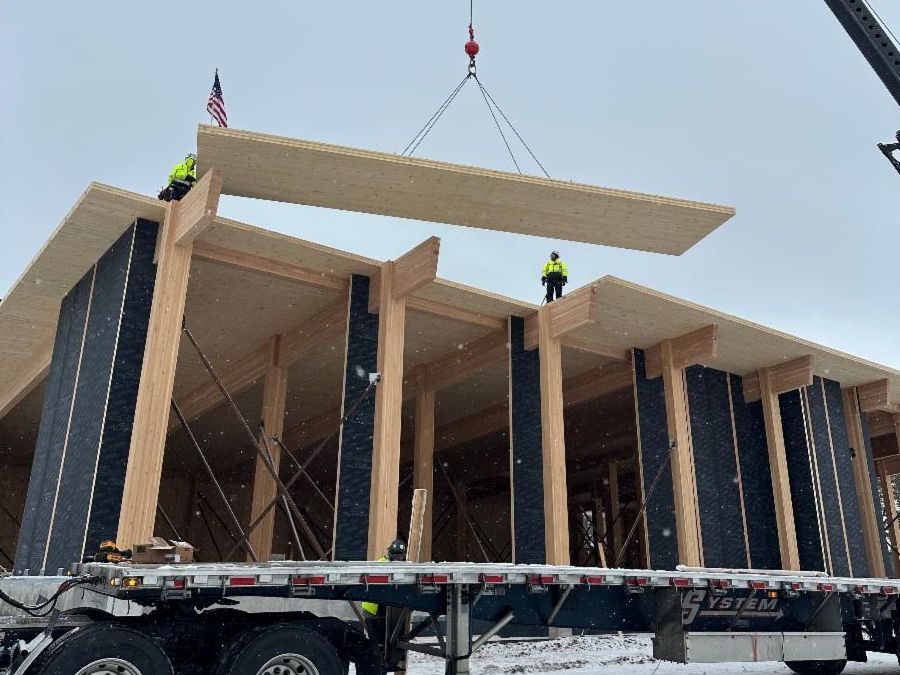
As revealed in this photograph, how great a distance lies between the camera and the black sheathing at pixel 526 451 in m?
16.2

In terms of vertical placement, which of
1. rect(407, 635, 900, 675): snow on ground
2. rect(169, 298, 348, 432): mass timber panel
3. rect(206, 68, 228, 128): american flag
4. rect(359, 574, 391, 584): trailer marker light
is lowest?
rect(407, 635, 900, 675): snow on ground

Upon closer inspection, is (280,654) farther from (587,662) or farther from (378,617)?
(587,662)

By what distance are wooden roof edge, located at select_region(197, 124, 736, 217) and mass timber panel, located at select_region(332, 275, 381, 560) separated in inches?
131

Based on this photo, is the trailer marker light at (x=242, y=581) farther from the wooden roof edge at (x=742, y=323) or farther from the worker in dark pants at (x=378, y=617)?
the wooden roof edge at (x=742, y=323)

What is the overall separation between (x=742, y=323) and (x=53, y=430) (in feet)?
47.4

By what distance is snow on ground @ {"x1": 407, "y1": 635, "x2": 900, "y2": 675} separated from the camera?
12.4 m

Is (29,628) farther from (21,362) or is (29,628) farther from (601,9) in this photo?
(601,9)

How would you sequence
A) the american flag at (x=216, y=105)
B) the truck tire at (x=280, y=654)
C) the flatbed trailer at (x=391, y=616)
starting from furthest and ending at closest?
the american flag at (x=216, y=105)
the truck tire at (x=280, y=654)
the flatbed trailer at (x=391, y=616)

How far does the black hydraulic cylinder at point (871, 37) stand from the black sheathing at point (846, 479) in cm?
1090

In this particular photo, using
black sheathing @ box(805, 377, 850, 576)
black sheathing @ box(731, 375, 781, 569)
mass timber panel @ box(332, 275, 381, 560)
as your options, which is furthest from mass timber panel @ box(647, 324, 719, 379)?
mass timber panel @ box(332, 275, 381, 560)

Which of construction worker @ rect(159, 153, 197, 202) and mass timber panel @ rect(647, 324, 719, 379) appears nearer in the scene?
construction worker @ rect(159, 153, 197, 202)

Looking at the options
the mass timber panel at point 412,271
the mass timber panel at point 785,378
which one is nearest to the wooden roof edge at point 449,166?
the mass timber panel at point 412,271

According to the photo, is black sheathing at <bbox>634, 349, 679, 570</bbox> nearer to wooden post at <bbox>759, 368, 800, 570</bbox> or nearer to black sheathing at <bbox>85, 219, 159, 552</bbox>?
wooden post at <bbox>759, 368, 800, 570</bbox>

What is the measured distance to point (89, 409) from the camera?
13.0 meters
